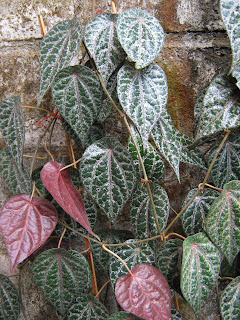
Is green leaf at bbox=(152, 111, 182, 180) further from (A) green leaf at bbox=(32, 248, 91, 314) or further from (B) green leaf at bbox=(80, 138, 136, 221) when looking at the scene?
(A) green leaf at bbox=(32, 248, 91, 314)

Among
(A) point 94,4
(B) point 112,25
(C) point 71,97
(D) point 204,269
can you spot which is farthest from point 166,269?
(A) point 94,4

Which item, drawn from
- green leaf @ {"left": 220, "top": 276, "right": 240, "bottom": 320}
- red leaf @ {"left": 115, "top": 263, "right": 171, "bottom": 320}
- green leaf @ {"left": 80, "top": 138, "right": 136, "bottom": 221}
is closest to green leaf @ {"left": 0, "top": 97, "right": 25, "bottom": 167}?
green leaf @ {"left": 80, "top": 138, "right": 136, "bottom": 221}

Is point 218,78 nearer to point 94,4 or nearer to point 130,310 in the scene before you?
point 94,4

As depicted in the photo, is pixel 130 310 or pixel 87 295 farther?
pixel 87 295

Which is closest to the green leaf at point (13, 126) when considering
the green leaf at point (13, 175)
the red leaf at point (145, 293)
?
the green leaf at point (13, 175)

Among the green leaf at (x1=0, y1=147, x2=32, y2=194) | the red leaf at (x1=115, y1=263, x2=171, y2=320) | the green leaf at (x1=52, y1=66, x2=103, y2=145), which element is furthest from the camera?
the green leaf at (x1=0, y1=147, x2=32, y2=194)

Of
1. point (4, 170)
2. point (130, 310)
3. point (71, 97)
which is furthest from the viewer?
point (4, 170)
